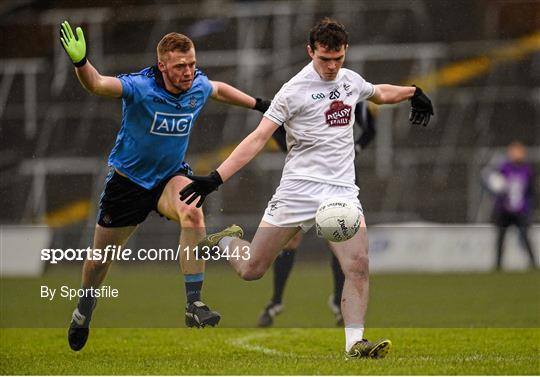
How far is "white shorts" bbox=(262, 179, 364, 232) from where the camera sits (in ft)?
23.2

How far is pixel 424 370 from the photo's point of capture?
6348 mm

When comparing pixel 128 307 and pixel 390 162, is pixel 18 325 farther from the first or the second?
pixel 390 162

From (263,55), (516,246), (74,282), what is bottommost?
(516,246)

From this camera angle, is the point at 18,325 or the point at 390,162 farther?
the point at 390,162

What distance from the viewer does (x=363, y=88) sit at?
727 centimetres

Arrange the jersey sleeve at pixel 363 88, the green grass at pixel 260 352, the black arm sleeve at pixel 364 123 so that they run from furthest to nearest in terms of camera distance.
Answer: the black arm sleeve at pixel 364 123 → the jersey sleeve at pixel 363 88 → the green grass at pixel 260 352

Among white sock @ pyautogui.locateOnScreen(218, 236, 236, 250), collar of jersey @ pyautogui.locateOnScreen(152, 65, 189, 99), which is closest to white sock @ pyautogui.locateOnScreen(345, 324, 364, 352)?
white sock @ pyautogui.locateOnScreen(218, 236, 236, 250)

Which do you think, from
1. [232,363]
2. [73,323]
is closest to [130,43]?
[73,323]

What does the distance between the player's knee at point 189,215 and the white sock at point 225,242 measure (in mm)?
224

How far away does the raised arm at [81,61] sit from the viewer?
266 inches

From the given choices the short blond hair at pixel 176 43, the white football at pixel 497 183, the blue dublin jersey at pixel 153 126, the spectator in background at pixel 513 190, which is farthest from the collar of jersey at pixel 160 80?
the white football at pixel 497 183

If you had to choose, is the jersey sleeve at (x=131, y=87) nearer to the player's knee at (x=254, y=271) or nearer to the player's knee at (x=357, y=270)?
the player's knee at (x=254, y=271)

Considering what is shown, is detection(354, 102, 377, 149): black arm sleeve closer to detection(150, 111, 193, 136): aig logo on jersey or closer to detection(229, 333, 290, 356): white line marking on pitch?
detection(229, 333, 290, 356): white line marking on pitch

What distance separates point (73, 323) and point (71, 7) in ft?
17.4
